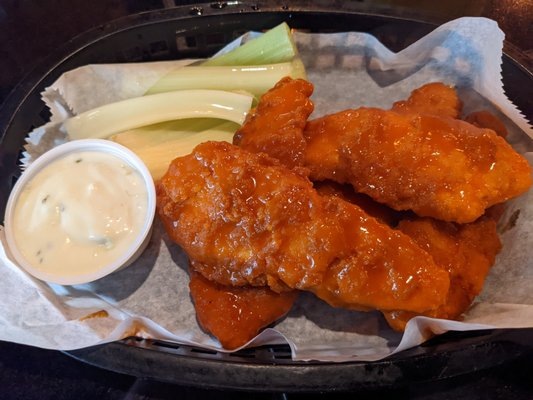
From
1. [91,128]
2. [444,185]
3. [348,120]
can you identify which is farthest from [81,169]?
[444,185]

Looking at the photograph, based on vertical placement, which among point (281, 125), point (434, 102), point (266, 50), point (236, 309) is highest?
point (266, 50)

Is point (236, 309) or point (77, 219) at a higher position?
point (77, 219)

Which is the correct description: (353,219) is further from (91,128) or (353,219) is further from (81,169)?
(91,128)

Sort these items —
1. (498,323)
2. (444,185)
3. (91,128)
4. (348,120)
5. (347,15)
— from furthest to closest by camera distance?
(347,15) < (91,128) < (348,120) < (444,185) < (498,323)

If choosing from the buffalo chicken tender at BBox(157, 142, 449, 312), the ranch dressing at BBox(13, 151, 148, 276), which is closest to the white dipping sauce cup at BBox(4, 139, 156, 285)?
the ranch dressing at BBox(13, 151, 148, 276)

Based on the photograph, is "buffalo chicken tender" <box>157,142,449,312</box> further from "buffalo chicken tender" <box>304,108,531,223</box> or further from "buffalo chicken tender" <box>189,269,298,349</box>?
"buffalo chicken tender" <box>304,108,531,223</box>

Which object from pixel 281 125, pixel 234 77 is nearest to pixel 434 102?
pixel 281 125

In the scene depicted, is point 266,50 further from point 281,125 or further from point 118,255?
point 118,255
